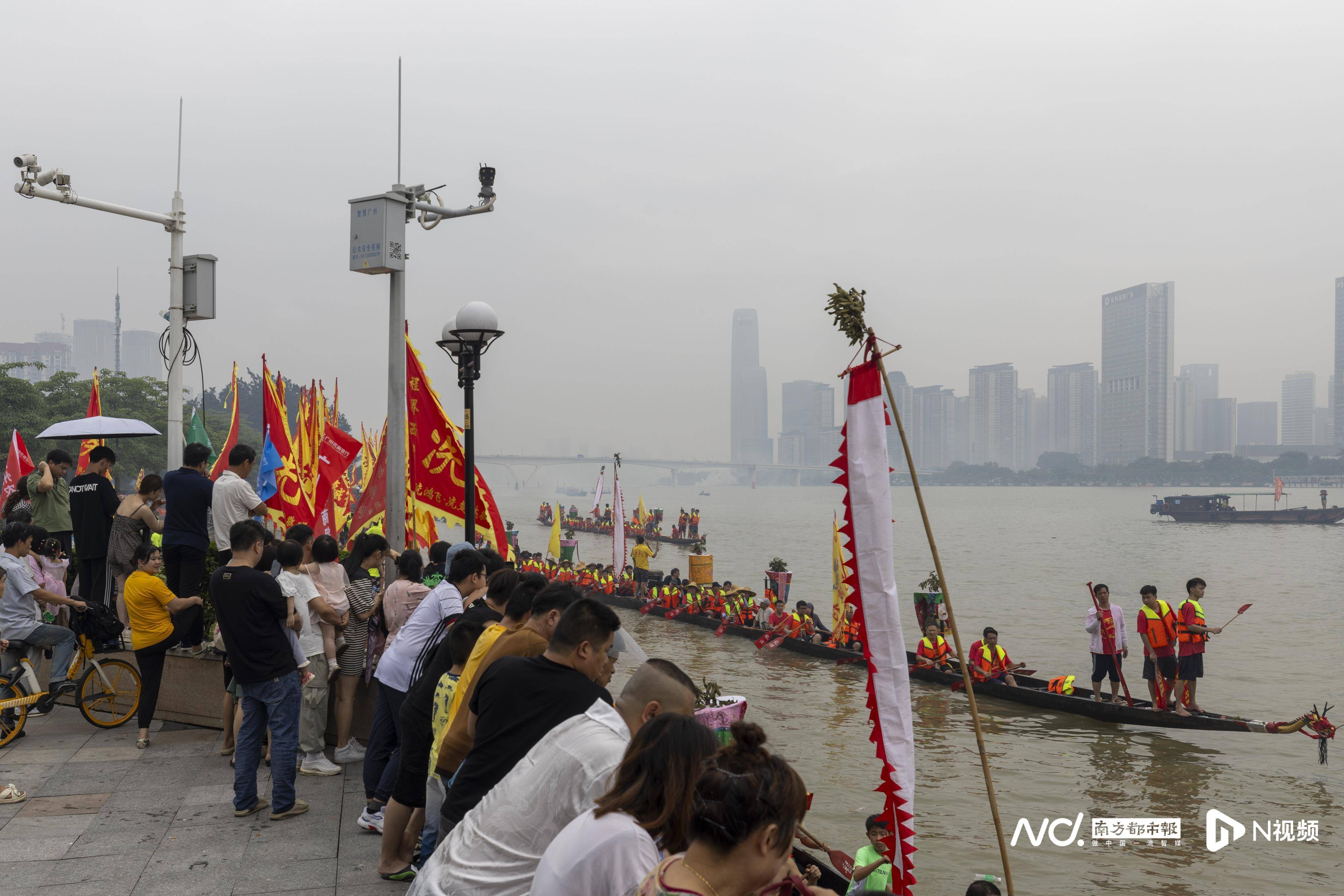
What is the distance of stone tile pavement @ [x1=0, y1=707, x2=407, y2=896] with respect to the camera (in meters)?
5.14

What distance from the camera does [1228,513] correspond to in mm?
109062

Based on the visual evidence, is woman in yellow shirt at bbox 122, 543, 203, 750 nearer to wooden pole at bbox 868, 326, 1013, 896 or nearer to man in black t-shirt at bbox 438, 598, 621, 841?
man in black t-shirt at bbox 438, 598, 621, 841

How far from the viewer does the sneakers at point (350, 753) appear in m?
7.19

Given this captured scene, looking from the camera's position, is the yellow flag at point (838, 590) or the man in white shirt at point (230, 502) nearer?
the man in white shirt at point (230, 502)

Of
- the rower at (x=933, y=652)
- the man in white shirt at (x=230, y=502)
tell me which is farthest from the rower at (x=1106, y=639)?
the man in white shirt at (x=230, y=502)

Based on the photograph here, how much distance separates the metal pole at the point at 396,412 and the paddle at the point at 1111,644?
11.1 meters

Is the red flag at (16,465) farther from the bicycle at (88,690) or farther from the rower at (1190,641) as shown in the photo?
the rower at (1190,641)

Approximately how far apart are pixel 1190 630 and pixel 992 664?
174 inches

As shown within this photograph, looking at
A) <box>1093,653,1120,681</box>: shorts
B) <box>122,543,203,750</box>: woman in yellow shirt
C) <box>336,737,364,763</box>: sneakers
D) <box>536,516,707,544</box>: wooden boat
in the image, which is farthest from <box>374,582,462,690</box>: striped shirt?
<box>536,516,707,544</box>: wooden boat

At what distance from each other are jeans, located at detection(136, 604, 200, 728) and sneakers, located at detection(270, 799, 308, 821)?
1.98 m

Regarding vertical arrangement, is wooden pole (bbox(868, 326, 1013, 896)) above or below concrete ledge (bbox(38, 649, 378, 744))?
above

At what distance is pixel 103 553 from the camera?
9328mm

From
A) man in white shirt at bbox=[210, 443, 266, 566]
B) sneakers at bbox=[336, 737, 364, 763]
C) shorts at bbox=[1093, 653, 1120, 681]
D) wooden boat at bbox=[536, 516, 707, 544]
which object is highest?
man in white shirt at bbox=[210, 443, 266, 566]

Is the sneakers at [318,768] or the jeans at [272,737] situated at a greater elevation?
the jeans at [272,737]
